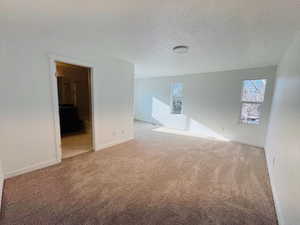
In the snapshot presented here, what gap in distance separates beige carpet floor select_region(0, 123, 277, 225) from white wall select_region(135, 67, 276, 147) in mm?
1313

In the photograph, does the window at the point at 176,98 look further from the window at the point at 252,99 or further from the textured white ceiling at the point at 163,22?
the textured white ceiling at the point at 163,22

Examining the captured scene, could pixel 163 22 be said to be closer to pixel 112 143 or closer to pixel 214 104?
pixel 112 143

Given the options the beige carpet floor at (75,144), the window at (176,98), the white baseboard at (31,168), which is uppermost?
the window at (176,98)

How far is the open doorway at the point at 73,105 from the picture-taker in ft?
14.2

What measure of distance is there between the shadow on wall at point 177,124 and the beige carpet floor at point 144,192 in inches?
72.1

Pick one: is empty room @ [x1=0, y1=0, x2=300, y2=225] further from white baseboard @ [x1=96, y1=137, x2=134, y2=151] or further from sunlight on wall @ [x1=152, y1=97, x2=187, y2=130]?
sunlight on wall @ [x1=152, y1=97, x2=187, y2=130]

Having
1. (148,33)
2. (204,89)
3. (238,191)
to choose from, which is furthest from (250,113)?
(148,33)

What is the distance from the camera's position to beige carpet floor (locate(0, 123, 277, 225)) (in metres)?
1.54

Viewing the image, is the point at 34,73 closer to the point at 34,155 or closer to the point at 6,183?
the point at 34,155

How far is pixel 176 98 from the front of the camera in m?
5.91

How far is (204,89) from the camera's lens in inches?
194

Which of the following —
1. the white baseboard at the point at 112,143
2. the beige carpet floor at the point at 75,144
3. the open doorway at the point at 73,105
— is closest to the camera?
the beige carpet floor at the point at 75,144

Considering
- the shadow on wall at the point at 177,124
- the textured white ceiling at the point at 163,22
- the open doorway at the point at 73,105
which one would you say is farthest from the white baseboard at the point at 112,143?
the textured white ceiling at the point at 163,22

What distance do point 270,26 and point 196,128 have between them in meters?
3.92
